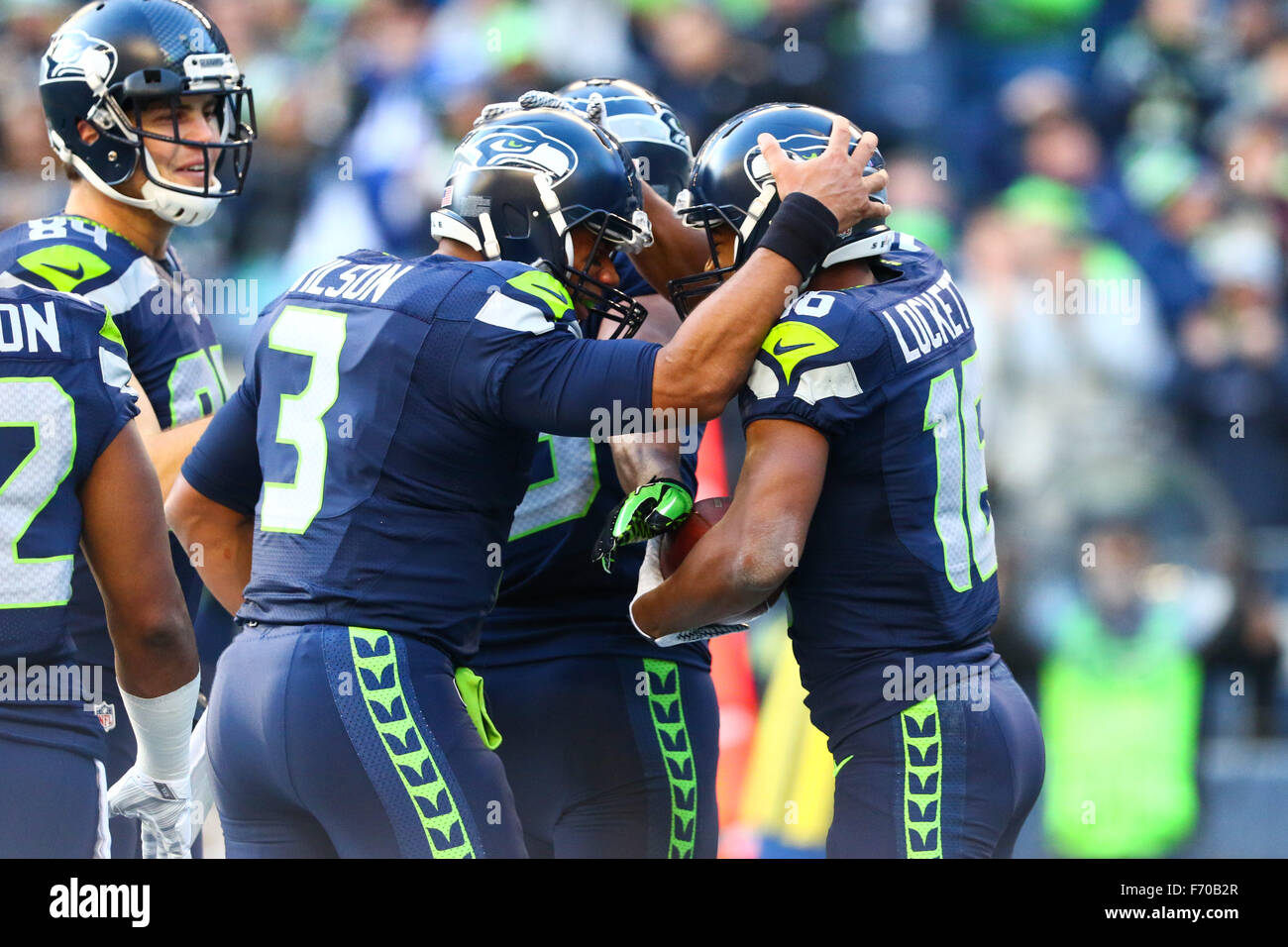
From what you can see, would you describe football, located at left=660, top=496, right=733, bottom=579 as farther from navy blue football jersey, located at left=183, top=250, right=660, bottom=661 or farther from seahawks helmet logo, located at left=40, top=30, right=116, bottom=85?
seahawks helmet logo, located at left=40, top=30, right=116, bottom=85

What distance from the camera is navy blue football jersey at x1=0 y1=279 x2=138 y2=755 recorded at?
128 inches

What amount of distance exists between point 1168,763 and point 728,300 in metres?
4.36

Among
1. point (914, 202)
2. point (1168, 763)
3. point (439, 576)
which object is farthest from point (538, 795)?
point (914, 202)

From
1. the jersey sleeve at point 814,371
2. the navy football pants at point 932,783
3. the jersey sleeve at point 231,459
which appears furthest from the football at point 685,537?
the jersey sleeve at point 231,459

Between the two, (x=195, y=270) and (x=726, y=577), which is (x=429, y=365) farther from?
(x=195, y=270)

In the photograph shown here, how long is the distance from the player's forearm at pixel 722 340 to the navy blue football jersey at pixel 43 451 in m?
1.17

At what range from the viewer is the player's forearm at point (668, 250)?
4.49 meters

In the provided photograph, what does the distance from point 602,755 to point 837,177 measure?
1.55 m

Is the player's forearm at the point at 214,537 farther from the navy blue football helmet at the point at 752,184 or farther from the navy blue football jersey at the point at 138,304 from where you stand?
the navy blue football helmet at the point at 752,184

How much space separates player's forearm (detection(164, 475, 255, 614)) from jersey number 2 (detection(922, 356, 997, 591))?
1.67m

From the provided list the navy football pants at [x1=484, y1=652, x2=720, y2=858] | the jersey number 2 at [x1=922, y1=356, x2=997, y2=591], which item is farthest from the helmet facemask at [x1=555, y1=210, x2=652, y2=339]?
the navy football pants at [x1=484, y1=652, x2=720, y2=858]

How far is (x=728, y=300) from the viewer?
351cm

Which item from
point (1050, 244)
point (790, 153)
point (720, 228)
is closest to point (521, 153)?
point (720, 228)

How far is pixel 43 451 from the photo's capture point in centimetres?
328
